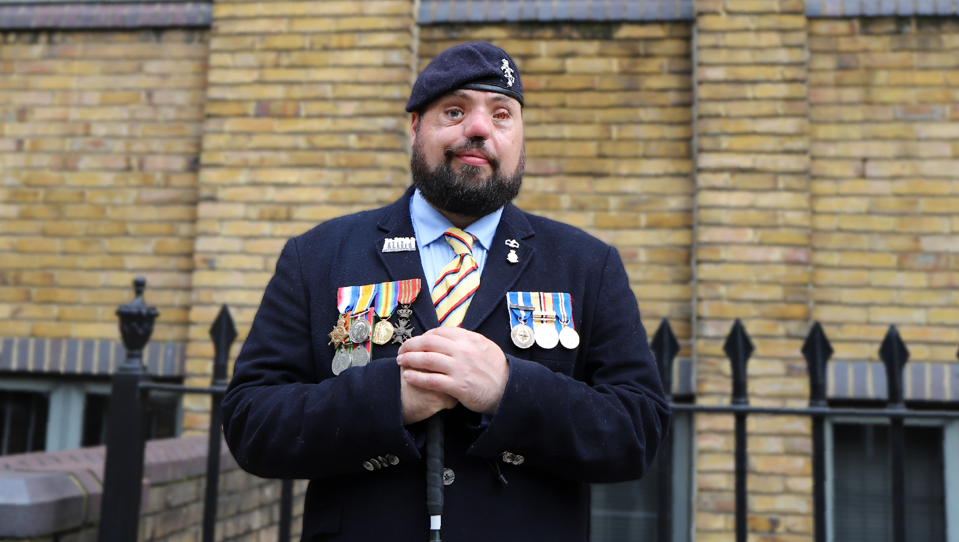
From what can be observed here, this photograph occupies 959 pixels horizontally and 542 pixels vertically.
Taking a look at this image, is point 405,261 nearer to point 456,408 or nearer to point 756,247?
point 456,408

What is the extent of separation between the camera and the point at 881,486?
362 cm

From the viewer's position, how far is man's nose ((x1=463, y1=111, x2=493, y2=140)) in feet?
→ 4.66

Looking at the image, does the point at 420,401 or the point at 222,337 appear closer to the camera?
the point at 420,401

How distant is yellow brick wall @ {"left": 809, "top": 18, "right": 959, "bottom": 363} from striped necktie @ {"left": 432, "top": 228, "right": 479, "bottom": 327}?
2811 mm

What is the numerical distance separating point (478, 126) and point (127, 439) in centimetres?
186

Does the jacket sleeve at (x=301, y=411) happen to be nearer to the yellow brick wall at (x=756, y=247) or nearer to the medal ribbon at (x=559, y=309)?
the medal ribbon at (x=559, y=309)

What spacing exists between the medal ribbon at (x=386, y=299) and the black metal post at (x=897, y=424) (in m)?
1.72

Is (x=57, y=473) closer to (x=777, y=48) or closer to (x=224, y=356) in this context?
(x=224, y=356)

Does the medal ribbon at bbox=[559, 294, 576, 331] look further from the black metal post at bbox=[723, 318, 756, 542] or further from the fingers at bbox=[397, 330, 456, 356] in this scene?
the black metal post at bbox=[723, 318, 756, 542]

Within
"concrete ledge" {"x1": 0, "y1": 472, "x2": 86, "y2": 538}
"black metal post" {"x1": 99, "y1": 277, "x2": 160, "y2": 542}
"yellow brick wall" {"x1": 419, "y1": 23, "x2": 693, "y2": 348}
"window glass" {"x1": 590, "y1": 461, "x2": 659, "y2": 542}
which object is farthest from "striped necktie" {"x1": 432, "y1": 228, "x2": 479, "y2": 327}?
"window glass" {"x1": 590, "y1": 461, "x2": 659, "y2": 542}

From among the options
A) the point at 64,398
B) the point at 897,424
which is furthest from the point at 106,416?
the point at 897,424

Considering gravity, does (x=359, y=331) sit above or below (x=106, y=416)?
above

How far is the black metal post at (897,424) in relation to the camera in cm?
228

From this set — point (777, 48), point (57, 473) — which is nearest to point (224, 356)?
point (57, 473)
